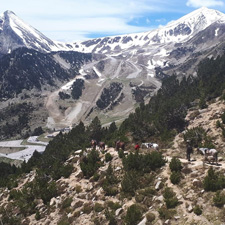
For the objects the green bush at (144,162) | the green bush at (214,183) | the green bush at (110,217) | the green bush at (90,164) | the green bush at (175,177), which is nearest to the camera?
the green bush at (214,183)

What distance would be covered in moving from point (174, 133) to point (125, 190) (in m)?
23.4

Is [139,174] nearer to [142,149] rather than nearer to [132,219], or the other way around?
[132,219]

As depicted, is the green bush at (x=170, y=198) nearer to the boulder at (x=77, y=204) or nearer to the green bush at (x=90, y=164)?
the boulder at (x=77, y=204)

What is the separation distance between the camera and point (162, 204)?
1881 centimetres

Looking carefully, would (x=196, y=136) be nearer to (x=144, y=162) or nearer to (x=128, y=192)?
(x=144, y=162)

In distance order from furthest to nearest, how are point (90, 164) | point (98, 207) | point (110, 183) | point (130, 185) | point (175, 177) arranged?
point (90, 164), point (110, 183), point (130, 185), point (98, 207), point (175, 177)

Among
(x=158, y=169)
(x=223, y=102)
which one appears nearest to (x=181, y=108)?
(x=223, y=102)

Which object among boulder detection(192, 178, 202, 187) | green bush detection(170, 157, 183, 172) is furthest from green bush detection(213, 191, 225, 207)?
green bush detection(170, 157, 183, 172)

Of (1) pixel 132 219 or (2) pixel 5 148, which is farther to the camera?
(2) pixel 5 148

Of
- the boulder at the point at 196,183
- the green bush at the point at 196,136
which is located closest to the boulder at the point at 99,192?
the boulder at the point at 196,183

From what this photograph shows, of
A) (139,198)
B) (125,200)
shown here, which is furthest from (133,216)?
(125,200)

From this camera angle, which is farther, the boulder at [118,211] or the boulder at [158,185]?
the boulder at [158,185]

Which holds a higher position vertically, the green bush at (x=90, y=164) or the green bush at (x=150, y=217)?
the green bush at (x=150, y=217)

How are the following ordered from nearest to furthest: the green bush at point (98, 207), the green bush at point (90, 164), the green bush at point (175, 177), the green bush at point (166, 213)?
the green bush at point (166, 213) < the green bush at point (175, 177) < the green bush at point (98, 207) < the green bush at point (90, 164)
